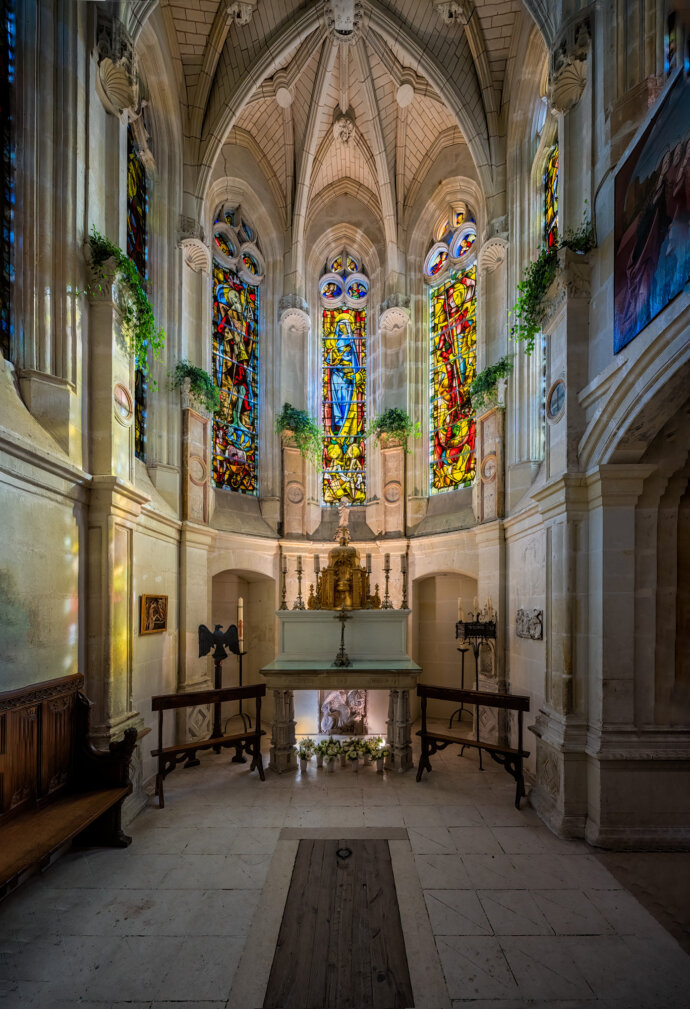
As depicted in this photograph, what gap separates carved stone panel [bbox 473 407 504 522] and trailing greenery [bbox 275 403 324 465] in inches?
143

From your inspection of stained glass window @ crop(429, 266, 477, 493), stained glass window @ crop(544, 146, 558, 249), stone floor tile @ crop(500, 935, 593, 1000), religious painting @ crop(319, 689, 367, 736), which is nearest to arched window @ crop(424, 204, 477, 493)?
stained glass window @ crop(429, 266, 477, 493)

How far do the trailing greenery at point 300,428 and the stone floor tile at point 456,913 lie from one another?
8.53 meters

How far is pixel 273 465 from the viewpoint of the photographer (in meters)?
11.6

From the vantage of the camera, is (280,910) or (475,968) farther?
(280,910)

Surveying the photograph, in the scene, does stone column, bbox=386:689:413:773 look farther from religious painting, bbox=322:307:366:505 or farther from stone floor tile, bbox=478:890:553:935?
religious painting, bbox=322:307:366:505

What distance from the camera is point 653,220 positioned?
4.52 metres

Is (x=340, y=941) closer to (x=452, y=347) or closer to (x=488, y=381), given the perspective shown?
(x=488, y=381)

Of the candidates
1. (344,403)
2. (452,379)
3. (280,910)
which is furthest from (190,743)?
(452,379)

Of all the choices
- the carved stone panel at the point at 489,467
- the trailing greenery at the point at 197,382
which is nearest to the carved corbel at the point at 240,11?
the trailing greenery at the point at 197,382

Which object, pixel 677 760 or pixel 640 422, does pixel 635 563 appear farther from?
pixel 677 760

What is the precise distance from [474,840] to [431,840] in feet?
1.40

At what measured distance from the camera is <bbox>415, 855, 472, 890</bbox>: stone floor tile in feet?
14.9

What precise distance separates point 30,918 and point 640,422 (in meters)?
6.37

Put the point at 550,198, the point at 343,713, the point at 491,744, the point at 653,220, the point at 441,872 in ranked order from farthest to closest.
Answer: the point at 343,713, the point at 550,198, the point at 491,744, the point at 441,872, the point at 653,220
